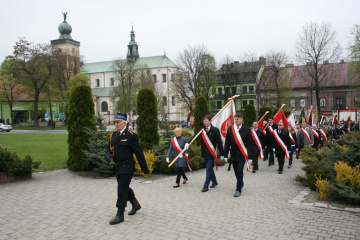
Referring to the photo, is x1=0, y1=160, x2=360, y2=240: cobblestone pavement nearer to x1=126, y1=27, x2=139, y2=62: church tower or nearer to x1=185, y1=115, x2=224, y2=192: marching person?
x1=185, y1=115, x2=224, y2=192: marching person

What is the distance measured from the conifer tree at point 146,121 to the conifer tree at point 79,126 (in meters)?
1.94

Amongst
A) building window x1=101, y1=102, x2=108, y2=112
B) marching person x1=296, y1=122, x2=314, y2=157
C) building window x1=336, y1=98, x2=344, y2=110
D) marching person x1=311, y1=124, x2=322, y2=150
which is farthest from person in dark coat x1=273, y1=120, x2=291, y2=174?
building window x1=101, y1=102, x2=108, y2=112

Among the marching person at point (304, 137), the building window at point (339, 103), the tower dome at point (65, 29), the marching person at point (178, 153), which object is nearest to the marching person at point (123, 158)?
the marching person at point (178, 153)

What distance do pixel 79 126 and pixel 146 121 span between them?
2635mm

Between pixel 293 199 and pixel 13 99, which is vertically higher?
pixel 13 99

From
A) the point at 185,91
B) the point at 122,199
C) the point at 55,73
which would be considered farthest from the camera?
the point at 55,73

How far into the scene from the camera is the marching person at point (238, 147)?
811 centimetres

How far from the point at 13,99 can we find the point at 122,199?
5887cm

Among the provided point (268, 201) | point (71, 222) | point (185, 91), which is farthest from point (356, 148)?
point (185, 91)

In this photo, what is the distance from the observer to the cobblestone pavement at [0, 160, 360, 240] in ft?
17.9

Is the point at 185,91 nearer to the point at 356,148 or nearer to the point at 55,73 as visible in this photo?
the point at 55,73

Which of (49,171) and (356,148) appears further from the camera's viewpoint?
(49,171)

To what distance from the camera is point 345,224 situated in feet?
19.1

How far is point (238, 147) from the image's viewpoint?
8156 millimetres
